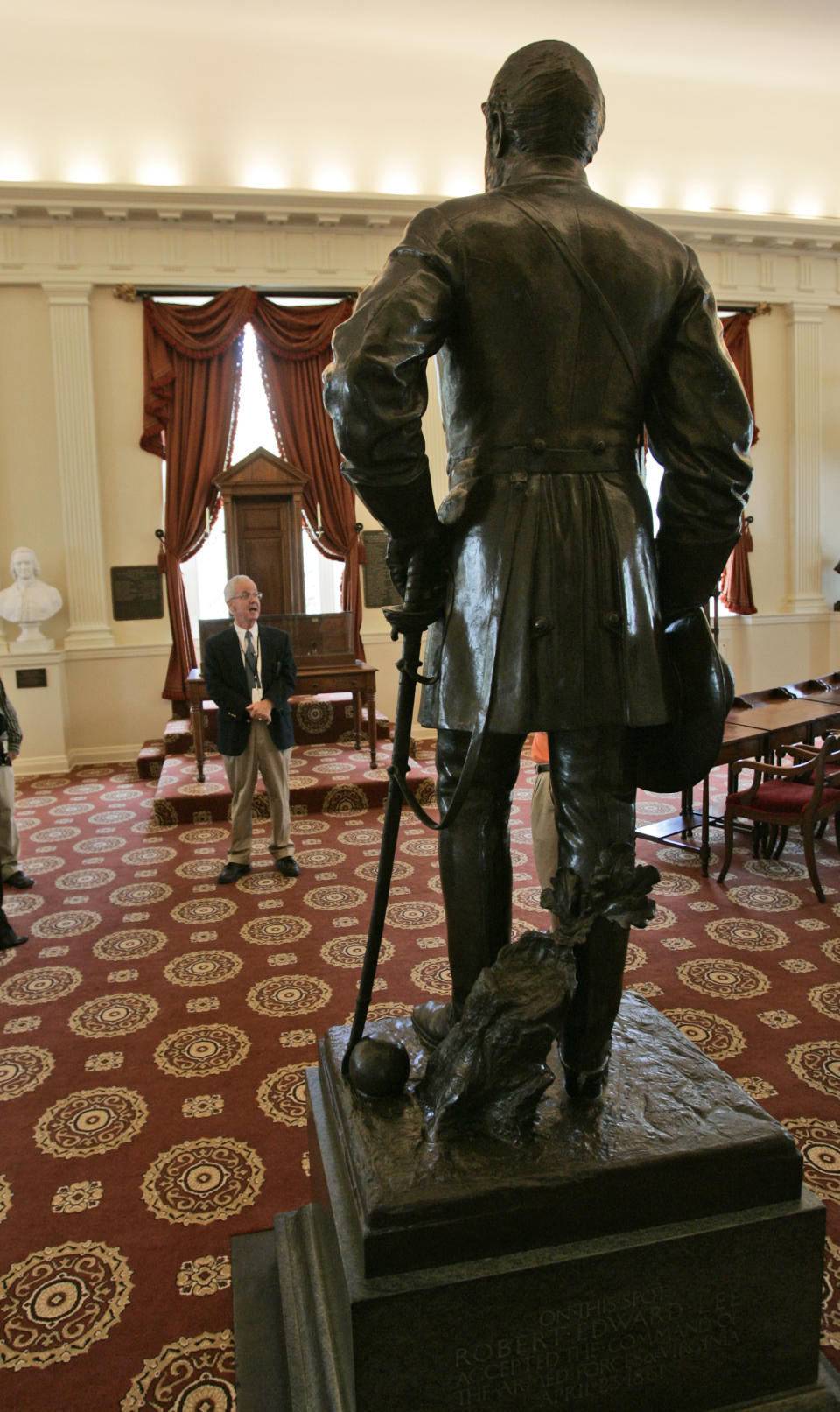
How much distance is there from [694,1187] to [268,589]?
8.41m

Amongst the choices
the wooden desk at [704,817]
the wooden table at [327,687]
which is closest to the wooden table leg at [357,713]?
the wooden table at [327,687]

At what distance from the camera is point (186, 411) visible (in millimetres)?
Result: 9492

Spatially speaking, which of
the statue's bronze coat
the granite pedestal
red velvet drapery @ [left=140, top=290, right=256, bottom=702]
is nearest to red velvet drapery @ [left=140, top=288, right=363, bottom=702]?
red velvet drapery @ [left=140, top=290, right=256, bottom=702]

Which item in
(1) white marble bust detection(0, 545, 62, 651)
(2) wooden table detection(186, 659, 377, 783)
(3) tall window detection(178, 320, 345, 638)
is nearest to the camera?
(2) wooden table detection(186, 659, 377, 783)

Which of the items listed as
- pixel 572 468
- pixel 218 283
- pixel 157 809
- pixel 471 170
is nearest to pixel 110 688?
pixel 157 809

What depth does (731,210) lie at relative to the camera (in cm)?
1112

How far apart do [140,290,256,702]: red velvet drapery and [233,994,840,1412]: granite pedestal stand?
826 cm

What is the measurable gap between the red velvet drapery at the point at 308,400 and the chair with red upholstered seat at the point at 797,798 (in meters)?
5.34

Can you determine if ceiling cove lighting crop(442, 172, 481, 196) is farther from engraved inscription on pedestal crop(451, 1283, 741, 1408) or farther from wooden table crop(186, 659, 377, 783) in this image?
engraved inscription on pedestal crop(451, 1283, 741, 1408)

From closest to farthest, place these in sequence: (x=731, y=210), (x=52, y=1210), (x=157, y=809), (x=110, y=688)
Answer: (x=52, y=1210) → (x=157, y=809) → (x=110, y=688) → (x=731, y=210)

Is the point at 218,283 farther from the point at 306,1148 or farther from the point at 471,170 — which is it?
the point at 306,1148

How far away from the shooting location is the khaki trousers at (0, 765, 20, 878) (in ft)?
16.9

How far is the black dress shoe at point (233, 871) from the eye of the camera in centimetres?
545

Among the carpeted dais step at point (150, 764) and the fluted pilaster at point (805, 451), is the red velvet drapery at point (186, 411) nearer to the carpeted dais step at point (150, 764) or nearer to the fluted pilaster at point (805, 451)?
the carpeted dais step at point (150, 764)
